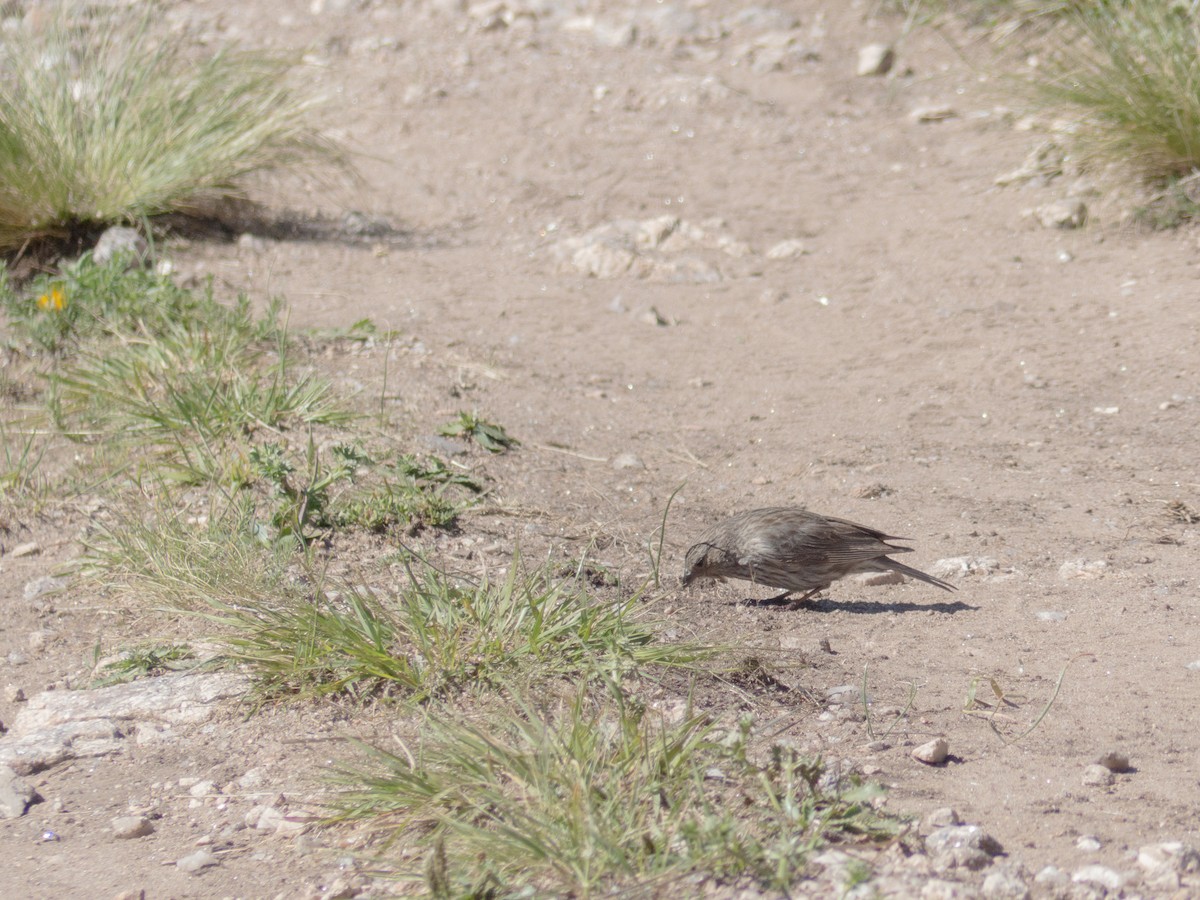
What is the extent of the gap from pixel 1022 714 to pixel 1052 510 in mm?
Result: 1625

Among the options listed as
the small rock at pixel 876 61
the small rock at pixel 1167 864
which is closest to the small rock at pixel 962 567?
the small rock at pixel 1167 864

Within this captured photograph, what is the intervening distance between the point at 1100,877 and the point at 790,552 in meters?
1.57

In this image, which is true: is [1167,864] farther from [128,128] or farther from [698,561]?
[128,128]

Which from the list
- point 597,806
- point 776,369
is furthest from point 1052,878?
point 776,369

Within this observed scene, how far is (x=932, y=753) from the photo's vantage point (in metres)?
A: 2.92

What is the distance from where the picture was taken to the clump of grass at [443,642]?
332 centimetres

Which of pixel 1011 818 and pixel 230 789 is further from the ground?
pixel 1011 818

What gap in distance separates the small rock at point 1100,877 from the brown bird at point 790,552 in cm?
151

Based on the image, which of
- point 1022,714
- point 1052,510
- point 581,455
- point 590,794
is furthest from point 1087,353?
point 590,794

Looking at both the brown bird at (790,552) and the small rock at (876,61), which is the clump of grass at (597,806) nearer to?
the brown bird at (790,552)

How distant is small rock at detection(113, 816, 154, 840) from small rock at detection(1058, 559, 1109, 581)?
2719 millimetres

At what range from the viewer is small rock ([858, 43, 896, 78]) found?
9.41m

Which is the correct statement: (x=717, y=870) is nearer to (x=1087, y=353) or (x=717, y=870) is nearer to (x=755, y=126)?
(x=1087, y=353)

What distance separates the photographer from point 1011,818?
2.67m
